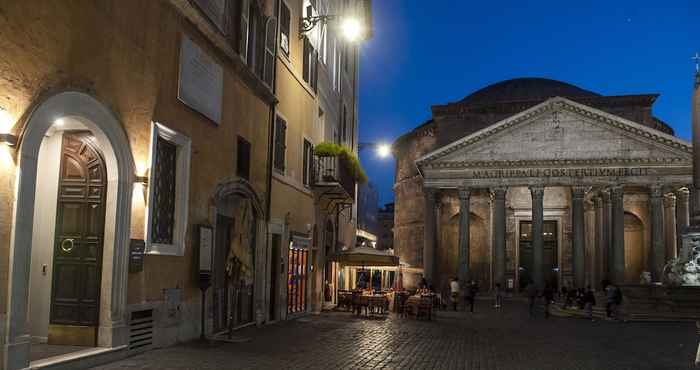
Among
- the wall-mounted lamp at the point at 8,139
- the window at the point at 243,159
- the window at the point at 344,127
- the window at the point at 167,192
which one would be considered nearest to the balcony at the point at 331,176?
the window at the point at 344,127

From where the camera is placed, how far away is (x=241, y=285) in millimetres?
13562

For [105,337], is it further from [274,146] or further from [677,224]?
[677,224]

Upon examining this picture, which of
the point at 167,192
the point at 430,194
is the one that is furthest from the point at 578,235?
the point at 167,192

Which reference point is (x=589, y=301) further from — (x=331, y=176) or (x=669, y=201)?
(x=669, y=201)

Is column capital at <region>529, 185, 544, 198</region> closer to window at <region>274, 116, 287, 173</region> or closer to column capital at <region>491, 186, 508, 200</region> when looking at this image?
column capital at <region>491, 186, 508, 200</region>

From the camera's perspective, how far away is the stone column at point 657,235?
1228 inches

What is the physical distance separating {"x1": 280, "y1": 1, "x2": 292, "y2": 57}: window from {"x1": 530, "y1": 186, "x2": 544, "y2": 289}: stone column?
20565 millimetres

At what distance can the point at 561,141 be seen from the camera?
33.3 meters

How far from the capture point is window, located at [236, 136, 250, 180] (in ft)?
42.3

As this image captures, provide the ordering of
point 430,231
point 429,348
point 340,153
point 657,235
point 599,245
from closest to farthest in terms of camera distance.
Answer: point 429,348, point 340,153, point 657,235, point 430,231, point 599,245

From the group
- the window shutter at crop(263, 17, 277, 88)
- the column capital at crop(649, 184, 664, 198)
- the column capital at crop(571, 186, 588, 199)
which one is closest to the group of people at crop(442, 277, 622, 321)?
the column capital at crop(571, 186, 588, 199)

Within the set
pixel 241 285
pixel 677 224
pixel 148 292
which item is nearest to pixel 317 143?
pixel 241 285

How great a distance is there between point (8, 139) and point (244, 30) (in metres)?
7.23

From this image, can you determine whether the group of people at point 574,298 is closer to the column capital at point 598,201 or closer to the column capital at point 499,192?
the column capital at point 499,192
